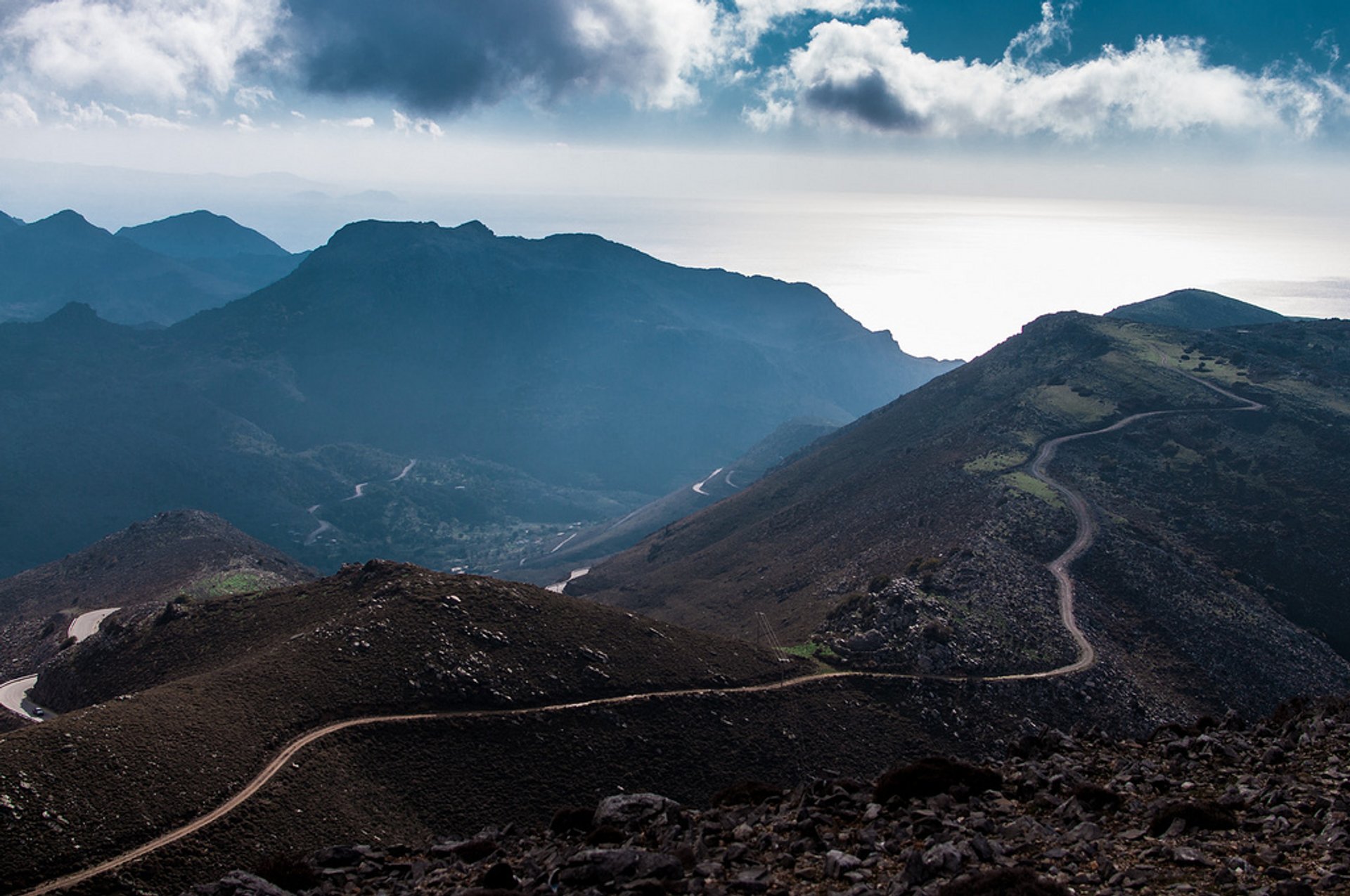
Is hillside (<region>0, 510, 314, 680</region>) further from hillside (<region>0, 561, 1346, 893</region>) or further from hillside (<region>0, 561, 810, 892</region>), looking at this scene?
hillside (<region>0, 561, 1346, 893</region>)

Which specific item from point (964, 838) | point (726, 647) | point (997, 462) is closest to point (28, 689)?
point (726, 647)

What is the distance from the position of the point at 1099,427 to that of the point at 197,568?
131893 mm

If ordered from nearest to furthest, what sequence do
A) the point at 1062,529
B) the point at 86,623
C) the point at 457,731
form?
the point at 457,731
the point at 86,623
the point at 1062,529

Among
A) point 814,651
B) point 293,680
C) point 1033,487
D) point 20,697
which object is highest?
point 1033,487

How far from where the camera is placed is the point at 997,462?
124438 millimetres

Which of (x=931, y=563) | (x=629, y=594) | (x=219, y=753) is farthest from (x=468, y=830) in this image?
(x=629, y=594)

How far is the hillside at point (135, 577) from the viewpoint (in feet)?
334

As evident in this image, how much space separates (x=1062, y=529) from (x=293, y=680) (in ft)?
278

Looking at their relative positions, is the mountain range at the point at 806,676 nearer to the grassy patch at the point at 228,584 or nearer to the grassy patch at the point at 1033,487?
the grassy patch at the point at 1033,487

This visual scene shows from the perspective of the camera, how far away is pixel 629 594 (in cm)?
13500

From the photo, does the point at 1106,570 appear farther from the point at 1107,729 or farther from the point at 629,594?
the point at 629,594

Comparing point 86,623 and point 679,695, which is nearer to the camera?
point 679,695

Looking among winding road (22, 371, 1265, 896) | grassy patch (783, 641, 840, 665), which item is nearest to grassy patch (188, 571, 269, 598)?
winding road (22, 371, 1265, 896)

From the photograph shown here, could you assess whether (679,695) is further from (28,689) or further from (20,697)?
(28,689)
